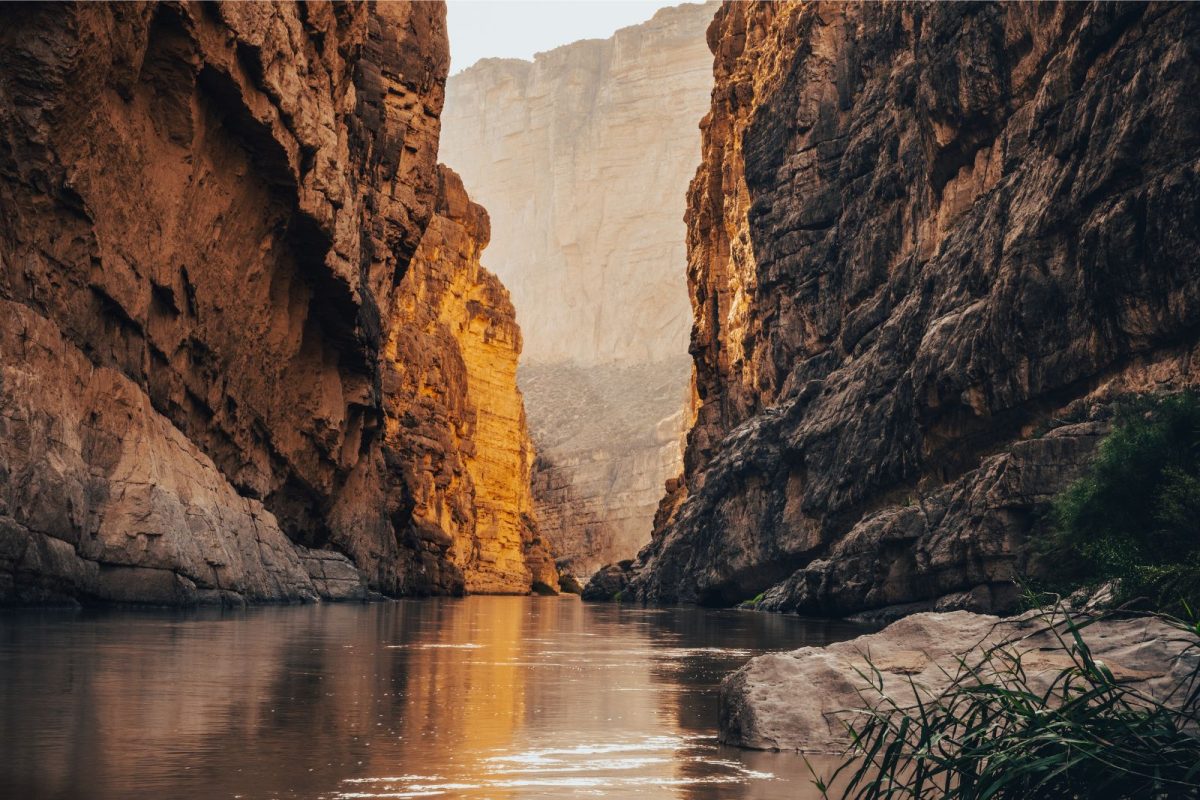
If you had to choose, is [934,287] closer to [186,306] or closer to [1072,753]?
[186,306]

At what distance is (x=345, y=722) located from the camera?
895cm

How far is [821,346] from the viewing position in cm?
6138

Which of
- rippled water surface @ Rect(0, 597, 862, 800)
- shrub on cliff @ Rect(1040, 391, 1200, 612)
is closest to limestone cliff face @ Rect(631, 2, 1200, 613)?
shrub on cliff @ Rect(1040, 391, 1200, 612)

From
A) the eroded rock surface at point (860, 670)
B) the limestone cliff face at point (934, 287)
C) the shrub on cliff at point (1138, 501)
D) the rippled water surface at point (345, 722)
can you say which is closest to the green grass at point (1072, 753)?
the rippled water surface at point (345, 722)

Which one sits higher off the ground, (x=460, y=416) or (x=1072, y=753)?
(x=460, y=416)

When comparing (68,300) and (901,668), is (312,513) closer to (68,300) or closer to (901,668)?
(68,300)

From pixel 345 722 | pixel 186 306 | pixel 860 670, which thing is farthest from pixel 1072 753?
pixel 186 306

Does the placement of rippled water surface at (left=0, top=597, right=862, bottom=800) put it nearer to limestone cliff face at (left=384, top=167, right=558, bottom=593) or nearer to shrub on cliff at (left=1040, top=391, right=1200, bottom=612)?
shrub on cliff at (left=1040, top=391, right=1200, bottom=612)

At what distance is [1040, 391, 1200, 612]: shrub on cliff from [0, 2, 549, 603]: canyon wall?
17.6 metres

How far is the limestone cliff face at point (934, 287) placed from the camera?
29.8 meters

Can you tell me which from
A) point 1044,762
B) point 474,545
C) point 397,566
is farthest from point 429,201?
point 1044,762

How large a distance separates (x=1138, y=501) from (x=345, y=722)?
16.5m

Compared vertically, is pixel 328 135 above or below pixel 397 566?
above

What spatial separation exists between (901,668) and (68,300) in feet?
68.8
